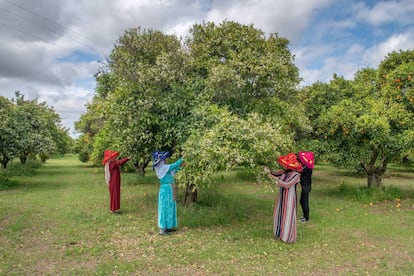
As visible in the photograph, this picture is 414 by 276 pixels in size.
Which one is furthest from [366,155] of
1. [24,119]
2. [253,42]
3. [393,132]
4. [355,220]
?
[24,119]

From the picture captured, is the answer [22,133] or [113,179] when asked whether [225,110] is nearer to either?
[113,179]

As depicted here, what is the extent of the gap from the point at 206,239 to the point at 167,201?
4.60 feet

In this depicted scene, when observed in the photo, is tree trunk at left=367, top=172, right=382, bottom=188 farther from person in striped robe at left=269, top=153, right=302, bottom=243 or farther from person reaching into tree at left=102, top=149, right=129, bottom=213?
person reaching into tree at left=102, top=149, right=129, bottom=213

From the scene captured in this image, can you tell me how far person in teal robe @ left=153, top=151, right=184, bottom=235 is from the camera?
347 inches

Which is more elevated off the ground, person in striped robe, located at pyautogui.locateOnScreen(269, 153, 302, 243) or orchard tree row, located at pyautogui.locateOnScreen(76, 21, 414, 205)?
orchard tree row, located at pyautogui.locateOnScreen(76, 21, 414, 205)

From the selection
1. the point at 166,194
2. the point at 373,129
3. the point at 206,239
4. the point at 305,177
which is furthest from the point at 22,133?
the point at 373,129

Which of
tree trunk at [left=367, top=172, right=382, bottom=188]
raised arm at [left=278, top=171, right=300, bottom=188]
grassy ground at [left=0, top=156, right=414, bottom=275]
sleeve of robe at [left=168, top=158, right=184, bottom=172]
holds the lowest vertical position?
grassy ground at [left=0, top=156, right=414, bottom=275]

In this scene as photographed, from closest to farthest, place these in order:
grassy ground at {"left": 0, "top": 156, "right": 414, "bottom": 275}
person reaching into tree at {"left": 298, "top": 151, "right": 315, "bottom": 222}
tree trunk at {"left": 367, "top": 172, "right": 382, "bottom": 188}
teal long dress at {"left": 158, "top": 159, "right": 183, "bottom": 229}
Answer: grassy ground at {"left": 0, "top": 156, "right": 414, "bottom": 275} < teal long dress at {"left": 158, "top": 159, "right": 183, "bottom": 229} < person reaching into tree at {"left": 298, "top": 151, "right": 315, "bottom": 222} < tree trunk at {"left": 367, "top": 172, "right": 382, "bottom": 188}

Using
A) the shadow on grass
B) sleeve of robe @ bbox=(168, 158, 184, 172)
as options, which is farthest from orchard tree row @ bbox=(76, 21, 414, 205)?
the shadow on grass

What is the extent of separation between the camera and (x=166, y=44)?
14766 millimetres

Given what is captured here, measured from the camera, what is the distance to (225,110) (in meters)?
9.21

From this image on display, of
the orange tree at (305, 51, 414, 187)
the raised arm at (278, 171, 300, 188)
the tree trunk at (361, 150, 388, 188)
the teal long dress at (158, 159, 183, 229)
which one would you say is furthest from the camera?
the tree trunk at (361, 150, 388, 188)

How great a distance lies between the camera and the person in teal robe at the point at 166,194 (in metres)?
8.81

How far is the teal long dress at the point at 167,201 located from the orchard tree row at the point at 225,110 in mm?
427
